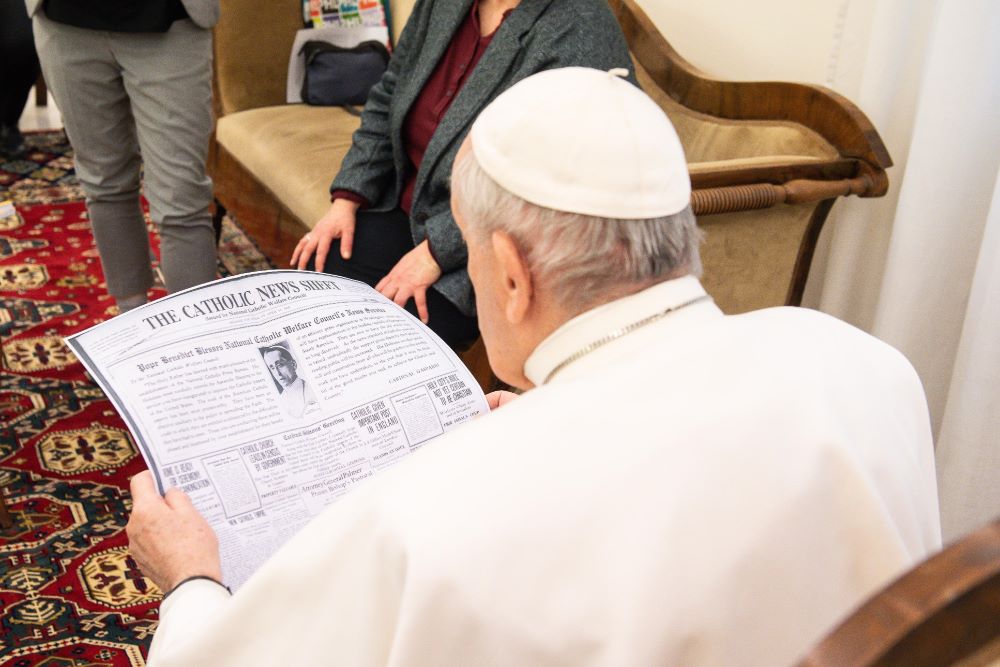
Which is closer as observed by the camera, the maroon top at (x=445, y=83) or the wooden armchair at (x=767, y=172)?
the wooden armchair at (x=767, y=172)

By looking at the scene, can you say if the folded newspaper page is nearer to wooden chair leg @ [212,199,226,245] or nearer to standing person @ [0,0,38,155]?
wooden chair leg @ [212,199,226,245]

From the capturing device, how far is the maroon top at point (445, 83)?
6.97ft

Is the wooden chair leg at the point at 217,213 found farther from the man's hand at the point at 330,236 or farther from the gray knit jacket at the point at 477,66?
the gray knit jacket at the point at 477,66

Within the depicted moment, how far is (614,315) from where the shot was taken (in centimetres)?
96

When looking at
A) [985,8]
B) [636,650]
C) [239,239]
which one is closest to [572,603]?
[636,650]

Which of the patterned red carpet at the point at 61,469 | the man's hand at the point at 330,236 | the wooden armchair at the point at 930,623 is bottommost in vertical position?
the patterned red carpet at the point at 61,469

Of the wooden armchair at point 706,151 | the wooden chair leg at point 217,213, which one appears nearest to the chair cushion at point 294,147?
the wooden armchair at point 706,151

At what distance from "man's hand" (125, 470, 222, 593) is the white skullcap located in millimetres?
499

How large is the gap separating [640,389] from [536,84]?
361 millimetres

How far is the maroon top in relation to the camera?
6.97ft

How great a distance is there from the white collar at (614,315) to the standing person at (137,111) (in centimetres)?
165

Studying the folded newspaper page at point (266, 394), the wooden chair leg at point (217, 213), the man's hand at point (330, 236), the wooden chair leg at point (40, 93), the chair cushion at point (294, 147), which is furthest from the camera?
the wooden chair leg at point (40, 93)

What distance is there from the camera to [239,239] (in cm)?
378

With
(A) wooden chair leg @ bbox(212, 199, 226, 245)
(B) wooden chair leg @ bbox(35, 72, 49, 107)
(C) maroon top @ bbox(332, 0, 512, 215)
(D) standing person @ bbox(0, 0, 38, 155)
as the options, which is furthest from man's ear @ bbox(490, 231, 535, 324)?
(B) wooden chair leg @ bbox(35, 72, 49, 107)
